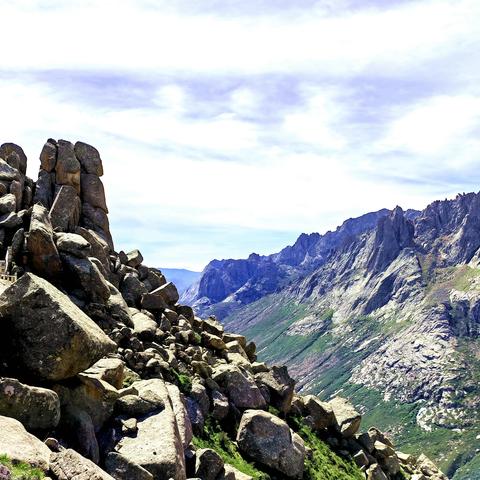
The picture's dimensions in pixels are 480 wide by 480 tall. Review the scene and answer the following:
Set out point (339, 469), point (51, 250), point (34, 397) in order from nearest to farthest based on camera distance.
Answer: point (34, 397), point (51, 250), point (339, 469)

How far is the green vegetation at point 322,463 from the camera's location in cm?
5086

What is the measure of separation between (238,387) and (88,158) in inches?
1566

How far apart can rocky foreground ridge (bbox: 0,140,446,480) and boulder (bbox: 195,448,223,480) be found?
75 mm

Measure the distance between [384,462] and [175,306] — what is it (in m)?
34.0

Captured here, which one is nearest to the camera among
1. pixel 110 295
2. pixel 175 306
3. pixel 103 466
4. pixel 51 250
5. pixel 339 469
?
pixel 103 466

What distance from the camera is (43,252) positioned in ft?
158

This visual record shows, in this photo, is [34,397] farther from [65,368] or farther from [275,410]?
[275,410]

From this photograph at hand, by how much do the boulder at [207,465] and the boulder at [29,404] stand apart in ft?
37.4

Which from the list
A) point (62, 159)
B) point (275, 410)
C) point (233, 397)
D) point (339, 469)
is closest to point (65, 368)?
point (233, 397)

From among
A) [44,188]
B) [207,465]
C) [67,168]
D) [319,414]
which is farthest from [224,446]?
[67,168]

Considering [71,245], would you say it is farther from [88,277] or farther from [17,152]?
[17,152]

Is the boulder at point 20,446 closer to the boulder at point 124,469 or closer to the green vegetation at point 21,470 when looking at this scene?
the green vegetation at point 21,470

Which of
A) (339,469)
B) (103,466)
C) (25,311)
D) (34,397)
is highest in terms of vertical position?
(25,311)

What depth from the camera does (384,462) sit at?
66.7 m
